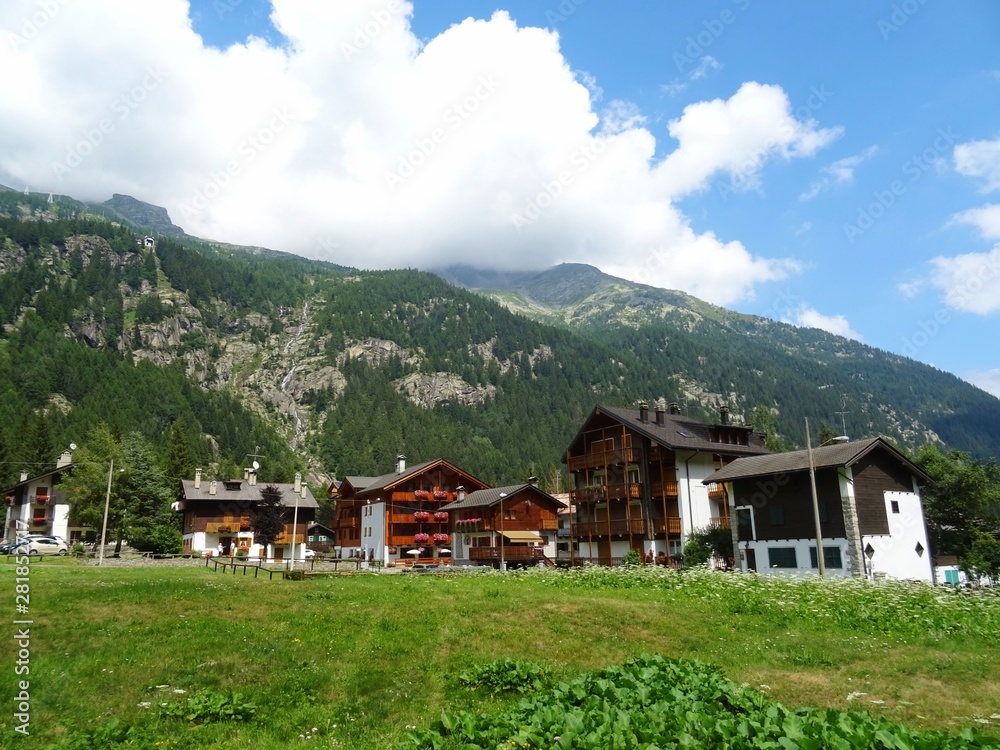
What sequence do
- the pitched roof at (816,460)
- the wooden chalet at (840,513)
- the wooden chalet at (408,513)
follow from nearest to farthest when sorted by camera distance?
the wooden chalet at (840,513) → the pitched roof at (816,460) → the wooden chalet at (408,513)

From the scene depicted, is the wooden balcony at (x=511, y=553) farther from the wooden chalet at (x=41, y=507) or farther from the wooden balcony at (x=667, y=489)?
the wooden chalet at (x=41, y=507)

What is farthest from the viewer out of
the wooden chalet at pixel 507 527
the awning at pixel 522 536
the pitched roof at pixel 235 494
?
the pitched roof at pixel 235 494

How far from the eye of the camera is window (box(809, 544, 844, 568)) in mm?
45803

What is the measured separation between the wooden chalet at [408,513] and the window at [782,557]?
140 ft

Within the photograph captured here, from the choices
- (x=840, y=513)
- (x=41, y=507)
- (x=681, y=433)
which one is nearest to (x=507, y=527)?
(x=681, y=433)

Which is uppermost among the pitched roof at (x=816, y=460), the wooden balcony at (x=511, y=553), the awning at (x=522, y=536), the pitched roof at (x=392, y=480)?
the pitched roof at (x=392, y=480)

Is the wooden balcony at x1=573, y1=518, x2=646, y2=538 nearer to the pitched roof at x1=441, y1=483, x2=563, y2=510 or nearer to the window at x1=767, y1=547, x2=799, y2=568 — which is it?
the pitched roof at x1=441, y1=483, x2=563, y2=510

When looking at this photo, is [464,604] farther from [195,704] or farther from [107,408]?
[107,408]

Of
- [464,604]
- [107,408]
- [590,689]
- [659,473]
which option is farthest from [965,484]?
[107,408]

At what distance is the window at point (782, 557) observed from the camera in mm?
48094

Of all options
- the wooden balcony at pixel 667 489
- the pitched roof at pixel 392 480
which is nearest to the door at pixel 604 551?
the wooden balcony at pixel 667 489

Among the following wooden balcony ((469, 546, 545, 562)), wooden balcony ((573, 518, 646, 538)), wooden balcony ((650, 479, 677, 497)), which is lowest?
wooden balcony ((469, 546, 545, 562))

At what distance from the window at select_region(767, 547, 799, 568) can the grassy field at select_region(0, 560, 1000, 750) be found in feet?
60.2

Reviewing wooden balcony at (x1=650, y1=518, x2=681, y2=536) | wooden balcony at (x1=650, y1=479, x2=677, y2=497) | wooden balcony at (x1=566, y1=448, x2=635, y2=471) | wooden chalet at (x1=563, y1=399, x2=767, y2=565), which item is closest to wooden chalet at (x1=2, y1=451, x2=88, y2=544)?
wooden balcony at (x1=566, y1=448, x2=635, y2=471)
